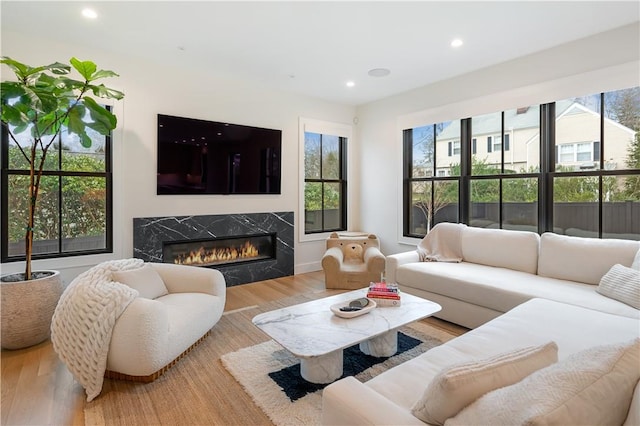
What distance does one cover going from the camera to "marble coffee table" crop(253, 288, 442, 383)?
187 centimetres

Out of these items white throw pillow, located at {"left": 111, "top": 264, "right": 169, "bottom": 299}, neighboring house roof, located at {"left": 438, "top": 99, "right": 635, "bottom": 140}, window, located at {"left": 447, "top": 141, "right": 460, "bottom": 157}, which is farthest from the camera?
window, located at {"left": 447, "top": 141, "right": 460, "bottom": 157}

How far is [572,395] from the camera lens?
778mm

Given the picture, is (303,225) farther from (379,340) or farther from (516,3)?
(516,3)

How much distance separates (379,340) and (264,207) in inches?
111

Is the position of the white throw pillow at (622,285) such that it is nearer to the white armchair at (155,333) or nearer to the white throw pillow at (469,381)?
the white throw pillow at (469,381)

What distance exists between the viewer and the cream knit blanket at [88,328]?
1951 mm

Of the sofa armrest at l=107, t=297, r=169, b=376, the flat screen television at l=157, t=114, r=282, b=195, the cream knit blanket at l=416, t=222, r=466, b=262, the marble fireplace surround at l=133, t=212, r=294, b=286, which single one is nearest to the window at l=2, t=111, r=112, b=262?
the marble fireplace surround at l=133, t=212, r=294, b=286

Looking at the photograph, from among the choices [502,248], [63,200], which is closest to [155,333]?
[63,200]

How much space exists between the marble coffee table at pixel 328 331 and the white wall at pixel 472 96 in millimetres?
2603

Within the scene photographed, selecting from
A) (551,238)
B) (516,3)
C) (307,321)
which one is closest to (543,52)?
(516,3)

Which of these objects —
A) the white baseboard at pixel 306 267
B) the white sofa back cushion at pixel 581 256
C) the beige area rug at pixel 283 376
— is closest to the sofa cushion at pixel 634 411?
the beige area rug at pixel 283 376

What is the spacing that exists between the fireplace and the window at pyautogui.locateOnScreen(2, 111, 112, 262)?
730 mm

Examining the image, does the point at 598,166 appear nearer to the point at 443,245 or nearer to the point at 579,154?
the point at 579,154

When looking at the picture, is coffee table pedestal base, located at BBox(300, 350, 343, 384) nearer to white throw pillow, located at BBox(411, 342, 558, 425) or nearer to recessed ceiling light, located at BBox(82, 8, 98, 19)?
white throw pillow, located at BBox(411, 342, 558, 425)
